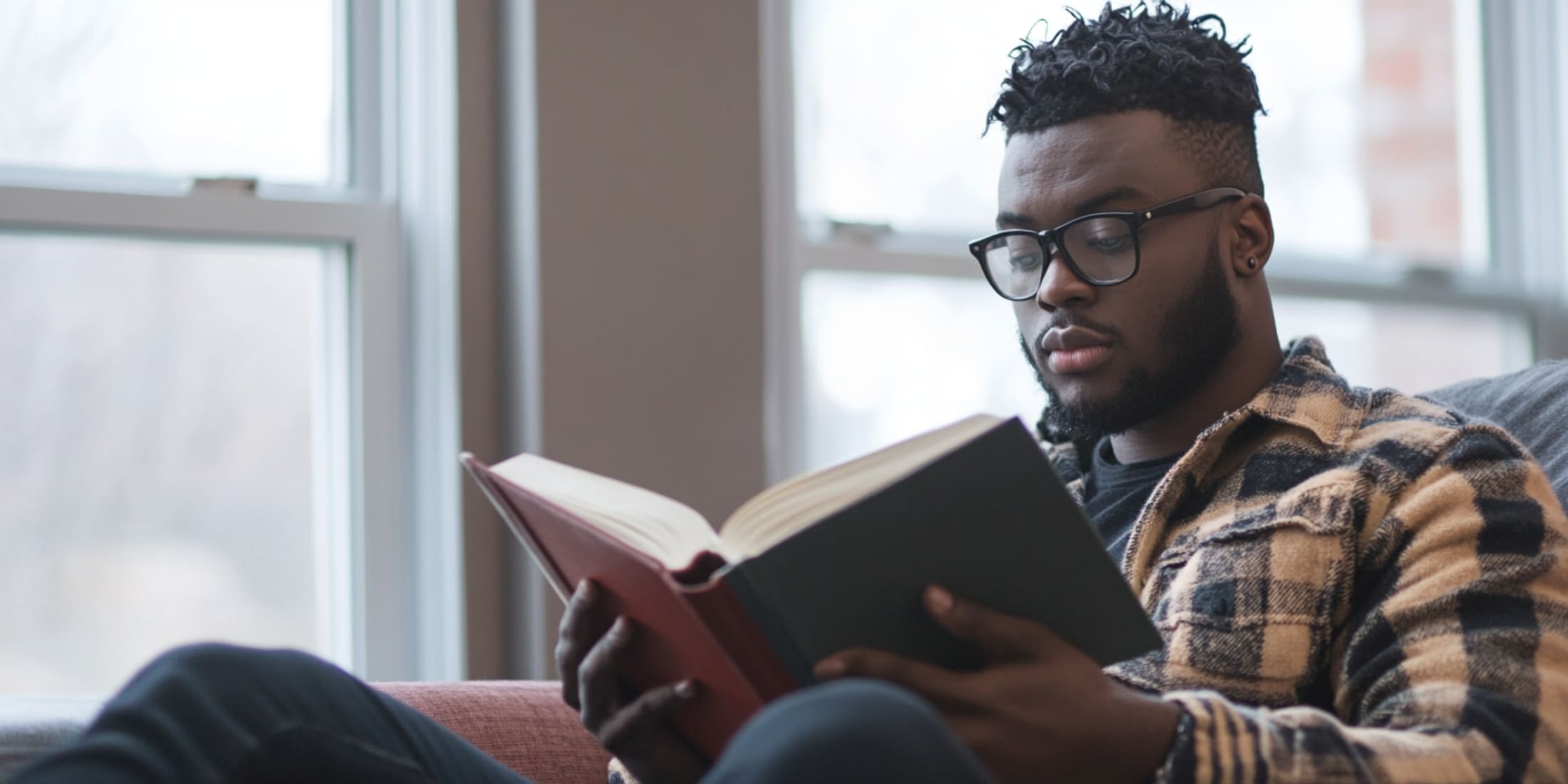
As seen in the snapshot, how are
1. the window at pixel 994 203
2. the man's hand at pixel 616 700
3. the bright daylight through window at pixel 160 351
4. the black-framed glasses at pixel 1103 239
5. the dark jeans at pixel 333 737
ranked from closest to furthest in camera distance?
the dark jeans at pixel 333 737, the man's hand at pixel 616 700, the black-framed glasses at pixel 1103 239, the bright daylight through window at pixel 160 351, the window at pixel 994 203

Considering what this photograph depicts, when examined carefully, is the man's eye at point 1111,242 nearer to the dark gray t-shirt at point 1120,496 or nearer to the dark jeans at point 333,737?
the dark gray t-shirt at point 1120,496

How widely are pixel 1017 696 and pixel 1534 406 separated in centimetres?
78

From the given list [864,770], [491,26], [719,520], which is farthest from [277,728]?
[491,26]

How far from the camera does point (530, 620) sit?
5.86 ft

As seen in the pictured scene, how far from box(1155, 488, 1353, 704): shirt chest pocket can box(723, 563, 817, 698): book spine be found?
1.21ft

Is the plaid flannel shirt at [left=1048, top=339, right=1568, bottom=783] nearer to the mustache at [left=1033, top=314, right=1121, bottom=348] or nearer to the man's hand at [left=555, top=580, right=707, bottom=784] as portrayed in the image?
the mustache at [left=1033, top=314, right=1121, bottom=348]

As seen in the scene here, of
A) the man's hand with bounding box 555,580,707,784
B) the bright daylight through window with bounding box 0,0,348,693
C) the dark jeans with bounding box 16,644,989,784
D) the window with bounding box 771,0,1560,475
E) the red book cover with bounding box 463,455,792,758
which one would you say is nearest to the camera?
the dark jeans with bounding box 16,644,989,784

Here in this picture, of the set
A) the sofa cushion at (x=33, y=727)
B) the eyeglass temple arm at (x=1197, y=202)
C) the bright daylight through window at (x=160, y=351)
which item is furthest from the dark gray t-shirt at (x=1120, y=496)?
the bright daylight through window at (x=160, y=351)

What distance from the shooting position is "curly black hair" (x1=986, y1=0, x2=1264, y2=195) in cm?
125

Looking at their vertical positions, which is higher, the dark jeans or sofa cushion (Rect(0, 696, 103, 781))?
the dark jeans

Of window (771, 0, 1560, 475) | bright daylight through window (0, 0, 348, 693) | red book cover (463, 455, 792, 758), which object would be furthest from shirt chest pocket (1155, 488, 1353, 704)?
bright daylight through window (0, 0, 348, 693)

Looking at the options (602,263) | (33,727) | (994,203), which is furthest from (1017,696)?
(994,203)

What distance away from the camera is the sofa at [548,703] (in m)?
1.25

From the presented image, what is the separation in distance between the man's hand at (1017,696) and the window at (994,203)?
3.84ft
